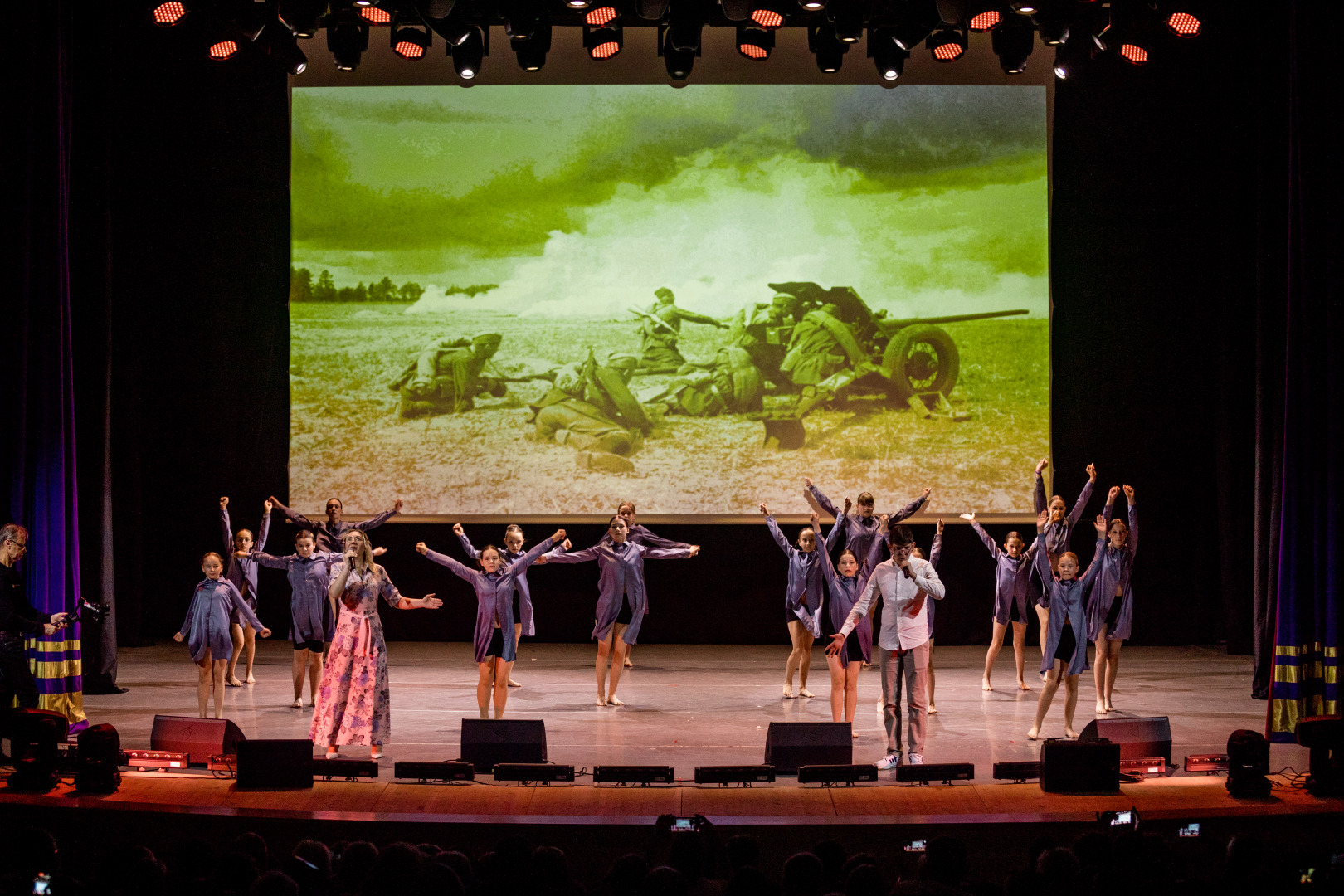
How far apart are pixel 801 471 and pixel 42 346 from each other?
271 inches

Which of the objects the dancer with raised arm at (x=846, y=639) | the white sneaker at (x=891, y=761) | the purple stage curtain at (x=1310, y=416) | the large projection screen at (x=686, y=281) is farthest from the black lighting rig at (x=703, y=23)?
the white sneaker at (x=891, y=761)

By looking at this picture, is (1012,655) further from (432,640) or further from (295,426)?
(295,426)

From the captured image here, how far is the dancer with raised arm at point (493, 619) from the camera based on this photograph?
25.7 feet

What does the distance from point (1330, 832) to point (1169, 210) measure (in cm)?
813

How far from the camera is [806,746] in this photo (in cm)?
677

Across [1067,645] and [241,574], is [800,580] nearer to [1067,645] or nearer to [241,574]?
[1067,645]

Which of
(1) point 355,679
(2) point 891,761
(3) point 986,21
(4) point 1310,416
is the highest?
(3) point 986,21

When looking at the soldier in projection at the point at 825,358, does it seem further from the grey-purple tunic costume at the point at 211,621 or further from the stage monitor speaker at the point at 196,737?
the stage monitor speaker at the point at 196,737

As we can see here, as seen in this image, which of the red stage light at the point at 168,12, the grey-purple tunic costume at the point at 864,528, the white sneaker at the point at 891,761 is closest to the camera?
the white sneaker at the point at 891,761

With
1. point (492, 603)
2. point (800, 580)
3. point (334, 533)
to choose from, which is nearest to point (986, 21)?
point (800, 580)

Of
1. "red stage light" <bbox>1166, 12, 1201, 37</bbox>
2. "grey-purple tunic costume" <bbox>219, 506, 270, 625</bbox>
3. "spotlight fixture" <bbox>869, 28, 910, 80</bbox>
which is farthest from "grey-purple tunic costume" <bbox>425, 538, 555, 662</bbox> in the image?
"red stage light" <bbox>1166, 12, 1201, 37</bbox>

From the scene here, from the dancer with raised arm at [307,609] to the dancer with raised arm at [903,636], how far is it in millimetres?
4161

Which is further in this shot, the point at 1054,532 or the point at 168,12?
the point at 1054,532

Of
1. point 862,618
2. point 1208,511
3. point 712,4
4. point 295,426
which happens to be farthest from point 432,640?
point 1208,511
